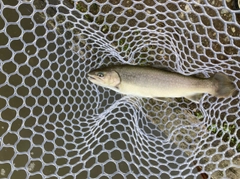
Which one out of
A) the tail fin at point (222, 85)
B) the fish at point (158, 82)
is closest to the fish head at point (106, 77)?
the fish at point (158, 82)

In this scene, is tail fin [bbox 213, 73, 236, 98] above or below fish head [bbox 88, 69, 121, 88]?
above

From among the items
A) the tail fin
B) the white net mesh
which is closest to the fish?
the tail fin

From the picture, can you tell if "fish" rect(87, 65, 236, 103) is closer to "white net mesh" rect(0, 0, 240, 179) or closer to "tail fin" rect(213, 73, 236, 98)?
"tail fin" rect(213, 73, 236, 98)

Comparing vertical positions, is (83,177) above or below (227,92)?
below

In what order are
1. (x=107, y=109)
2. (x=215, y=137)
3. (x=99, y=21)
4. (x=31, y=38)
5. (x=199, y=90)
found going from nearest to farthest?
(x=199, y=90), (x=215, y=137), (x=107, y=109), (x=99, y=21), (x=31, y=38)

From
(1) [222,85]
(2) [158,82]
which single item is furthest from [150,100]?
(1) [222,85]

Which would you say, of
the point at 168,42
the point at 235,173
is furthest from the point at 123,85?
the point at 235,173

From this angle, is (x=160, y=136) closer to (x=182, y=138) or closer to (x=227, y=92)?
(x=182, y=138)
